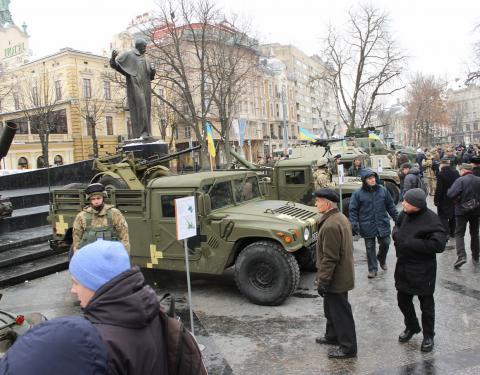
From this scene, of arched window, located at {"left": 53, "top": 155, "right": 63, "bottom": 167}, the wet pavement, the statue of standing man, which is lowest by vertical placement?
the wet pavement

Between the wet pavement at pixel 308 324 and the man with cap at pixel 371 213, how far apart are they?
60 cm

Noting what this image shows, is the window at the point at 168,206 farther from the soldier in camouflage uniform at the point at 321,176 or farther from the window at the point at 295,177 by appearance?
the window at the point at 295,177

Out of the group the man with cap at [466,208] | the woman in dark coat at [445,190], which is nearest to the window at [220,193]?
the man with cap at [466,208]

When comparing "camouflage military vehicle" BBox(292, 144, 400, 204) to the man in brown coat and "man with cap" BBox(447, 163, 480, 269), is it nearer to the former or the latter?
"man with cap" BBox(447, 163, 480, 269)

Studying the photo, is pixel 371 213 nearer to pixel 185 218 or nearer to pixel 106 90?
pixel 185 218

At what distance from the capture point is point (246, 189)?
729cm

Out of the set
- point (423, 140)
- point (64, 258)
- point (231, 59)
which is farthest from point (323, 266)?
point (423, 140)

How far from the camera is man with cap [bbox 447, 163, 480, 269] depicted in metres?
7.29

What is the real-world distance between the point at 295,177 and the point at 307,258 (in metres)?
3.71

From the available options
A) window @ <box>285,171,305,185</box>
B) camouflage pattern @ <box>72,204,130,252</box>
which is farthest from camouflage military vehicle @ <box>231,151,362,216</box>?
camouflage pattern @ <box>72,204,130,252</box>

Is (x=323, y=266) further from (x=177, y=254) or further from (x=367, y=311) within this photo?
(x=177, y=254)

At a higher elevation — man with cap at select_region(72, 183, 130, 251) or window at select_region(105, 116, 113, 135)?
window at select_region(105, 116, 113, 135)

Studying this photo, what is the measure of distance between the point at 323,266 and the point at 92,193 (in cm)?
298

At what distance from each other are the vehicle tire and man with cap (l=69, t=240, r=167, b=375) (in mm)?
4191
